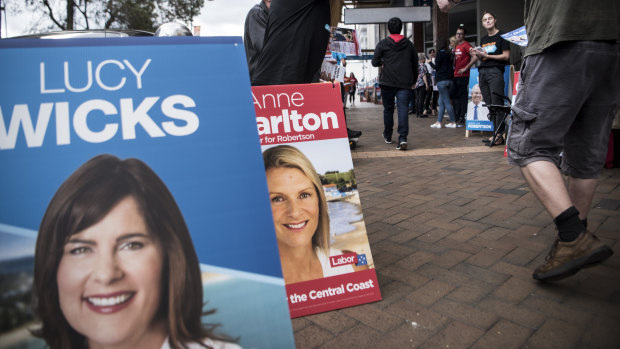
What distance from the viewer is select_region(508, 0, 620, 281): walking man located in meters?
2.11

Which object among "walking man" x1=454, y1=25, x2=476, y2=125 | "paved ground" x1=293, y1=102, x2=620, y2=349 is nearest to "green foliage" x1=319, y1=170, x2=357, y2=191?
"paved ground" x1=293, y1=102, x2=620, y2=349

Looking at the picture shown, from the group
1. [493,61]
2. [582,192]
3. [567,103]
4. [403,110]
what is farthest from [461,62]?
[567,103]

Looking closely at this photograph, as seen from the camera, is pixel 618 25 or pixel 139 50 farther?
pixel 618 25

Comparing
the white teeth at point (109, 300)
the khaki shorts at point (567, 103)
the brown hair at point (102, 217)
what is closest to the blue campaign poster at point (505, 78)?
the khaki shorts at point (567, 103)

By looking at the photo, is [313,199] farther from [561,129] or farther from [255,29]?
[255,29]

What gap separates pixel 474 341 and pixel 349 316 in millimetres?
538

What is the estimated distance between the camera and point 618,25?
7.08ft

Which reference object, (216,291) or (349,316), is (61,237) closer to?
(216,291)

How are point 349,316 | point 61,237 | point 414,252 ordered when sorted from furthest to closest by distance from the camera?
point 414,252, point 349,316, point 61,237

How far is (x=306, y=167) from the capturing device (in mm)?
2098

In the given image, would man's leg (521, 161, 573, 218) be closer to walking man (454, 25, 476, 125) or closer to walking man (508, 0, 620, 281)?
walking man (508, 0, 620, 281)

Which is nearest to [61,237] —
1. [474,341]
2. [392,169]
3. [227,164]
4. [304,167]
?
[227,164]

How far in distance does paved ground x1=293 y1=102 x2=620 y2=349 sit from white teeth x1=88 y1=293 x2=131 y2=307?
971 mm

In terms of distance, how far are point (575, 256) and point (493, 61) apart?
5.46 m
